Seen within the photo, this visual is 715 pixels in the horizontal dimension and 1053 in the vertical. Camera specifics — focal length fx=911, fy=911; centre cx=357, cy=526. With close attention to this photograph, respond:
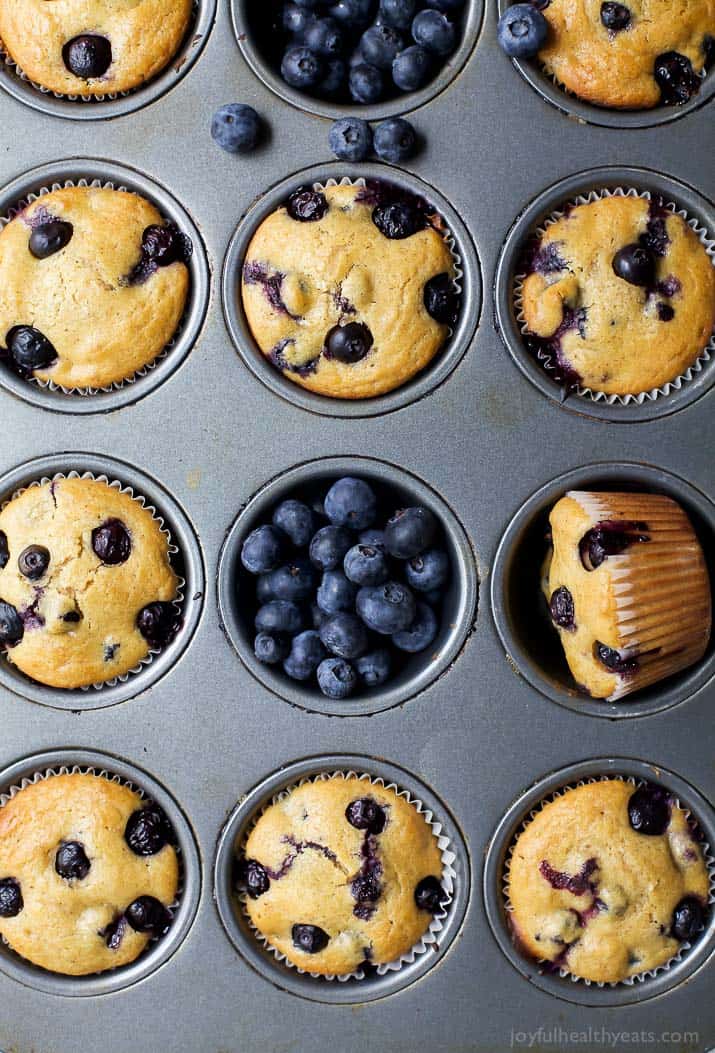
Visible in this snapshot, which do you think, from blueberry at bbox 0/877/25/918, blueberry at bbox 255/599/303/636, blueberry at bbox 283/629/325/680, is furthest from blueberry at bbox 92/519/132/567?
blueberry at bbox 0/877/25/918

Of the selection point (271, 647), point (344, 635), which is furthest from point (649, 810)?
point (271, 647)

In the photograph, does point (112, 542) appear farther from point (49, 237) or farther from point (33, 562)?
point (49, 237)

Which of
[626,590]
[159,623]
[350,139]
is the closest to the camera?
[626,590]

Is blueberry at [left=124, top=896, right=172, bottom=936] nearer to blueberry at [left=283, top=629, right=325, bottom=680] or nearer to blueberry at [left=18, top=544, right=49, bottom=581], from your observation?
blueberry at [left=283, top=629, right=325, bottom=680]

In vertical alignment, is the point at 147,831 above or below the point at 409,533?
below

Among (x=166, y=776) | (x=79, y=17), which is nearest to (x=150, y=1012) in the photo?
(x=166, y=776)

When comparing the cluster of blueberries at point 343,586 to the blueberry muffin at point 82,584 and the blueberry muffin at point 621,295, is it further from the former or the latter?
the blueberry muffin at point 621,295
